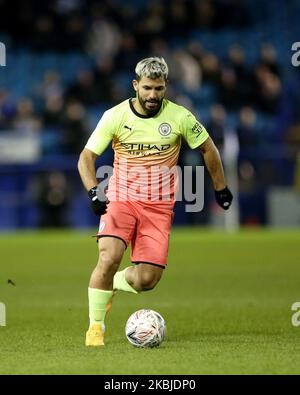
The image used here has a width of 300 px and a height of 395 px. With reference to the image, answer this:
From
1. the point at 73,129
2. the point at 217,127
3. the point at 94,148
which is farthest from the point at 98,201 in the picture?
the point at 73,129

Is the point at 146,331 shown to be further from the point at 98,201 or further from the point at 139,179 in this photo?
the point at 139,179

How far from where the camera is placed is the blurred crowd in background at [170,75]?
24.2m

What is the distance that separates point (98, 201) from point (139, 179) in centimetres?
77

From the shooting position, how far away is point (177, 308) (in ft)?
40.2

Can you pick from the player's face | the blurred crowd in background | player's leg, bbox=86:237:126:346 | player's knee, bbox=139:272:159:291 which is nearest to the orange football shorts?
player's knee, bbox=139:272:159:291

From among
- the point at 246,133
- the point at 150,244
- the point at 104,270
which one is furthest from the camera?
the point at 246,133

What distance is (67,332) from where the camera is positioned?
33.0 feet

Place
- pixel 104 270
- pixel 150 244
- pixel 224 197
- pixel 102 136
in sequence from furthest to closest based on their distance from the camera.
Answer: pixel 224 197 → pixel 150 244 → pixel 102 136 → pixel 104 270

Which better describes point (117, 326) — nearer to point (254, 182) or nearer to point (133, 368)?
point (133, 368)

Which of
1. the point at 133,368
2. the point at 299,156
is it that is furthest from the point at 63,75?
the point at 133,368

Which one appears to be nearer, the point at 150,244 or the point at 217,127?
the point at 150,244

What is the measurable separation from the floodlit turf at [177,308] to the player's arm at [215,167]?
4.08 feet

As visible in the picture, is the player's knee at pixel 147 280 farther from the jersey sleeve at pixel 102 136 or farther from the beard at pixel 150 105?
the beard at pixel 150 105

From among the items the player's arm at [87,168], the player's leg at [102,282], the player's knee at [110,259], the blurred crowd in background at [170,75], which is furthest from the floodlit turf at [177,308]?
the blurred crowd in background at [170,75]
